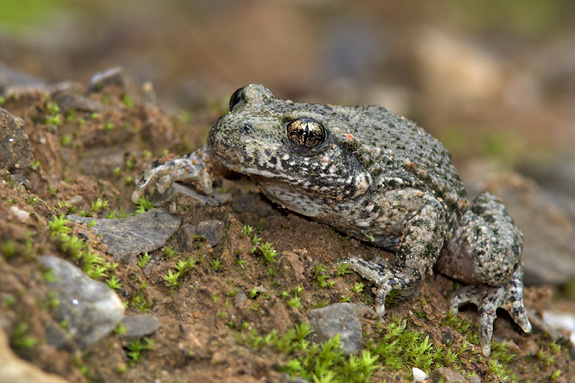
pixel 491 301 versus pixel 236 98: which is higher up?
pixel 236 98

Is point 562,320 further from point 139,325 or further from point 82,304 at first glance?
point 82,304

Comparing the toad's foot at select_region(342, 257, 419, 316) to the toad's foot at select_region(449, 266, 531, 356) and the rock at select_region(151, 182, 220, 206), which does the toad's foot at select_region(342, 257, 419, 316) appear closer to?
the toad's foot at select_region(449, 266, 531, 356)

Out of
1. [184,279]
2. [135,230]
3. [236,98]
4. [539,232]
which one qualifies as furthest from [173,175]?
[539,232]

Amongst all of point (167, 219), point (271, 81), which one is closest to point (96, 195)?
point (167, 219)

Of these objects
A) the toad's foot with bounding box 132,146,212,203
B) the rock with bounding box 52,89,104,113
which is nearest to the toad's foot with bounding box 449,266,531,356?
the toad's foot with bounding box 132,146,212,203

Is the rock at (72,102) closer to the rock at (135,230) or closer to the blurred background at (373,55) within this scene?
the rock at (135,230)

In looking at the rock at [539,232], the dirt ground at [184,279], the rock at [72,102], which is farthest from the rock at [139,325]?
the rock at [539,232]
